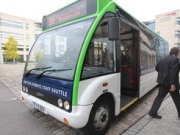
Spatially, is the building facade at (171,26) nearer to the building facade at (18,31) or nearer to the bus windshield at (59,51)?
the building facade at (18,31)

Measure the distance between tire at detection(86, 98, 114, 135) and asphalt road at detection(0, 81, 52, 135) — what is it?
1.00m

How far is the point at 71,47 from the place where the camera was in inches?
121

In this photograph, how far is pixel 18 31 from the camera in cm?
5409

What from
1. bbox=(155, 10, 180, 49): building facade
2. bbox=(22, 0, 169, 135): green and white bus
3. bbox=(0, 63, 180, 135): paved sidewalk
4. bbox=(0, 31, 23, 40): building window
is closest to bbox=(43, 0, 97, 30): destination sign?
bbox=(22, 0, 169, 135): green and white bus

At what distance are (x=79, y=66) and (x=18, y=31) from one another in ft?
190

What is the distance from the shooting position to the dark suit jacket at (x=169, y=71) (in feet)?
12.0

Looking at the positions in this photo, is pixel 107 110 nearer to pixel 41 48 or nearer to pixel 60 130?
pixel 60 130

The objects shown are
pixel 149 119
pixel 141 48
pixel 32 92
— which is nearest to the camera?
pixel 32 92

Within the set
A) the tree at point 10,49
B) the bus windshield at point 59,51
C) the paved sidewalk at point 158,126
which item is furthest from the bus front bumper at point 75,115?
the tree at point 10,49

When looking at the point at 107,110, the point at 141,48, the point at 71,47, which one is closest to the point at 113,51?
the point at 71,47

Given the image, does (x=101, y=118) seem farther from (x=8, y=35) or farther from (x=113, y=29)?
(x=8, y=35)

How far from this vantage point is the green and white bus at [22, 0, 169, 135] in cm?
279

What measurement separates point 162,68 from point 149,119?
132 cm

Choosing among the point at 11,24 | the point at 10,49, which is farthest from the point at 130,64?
the point at 11,24
